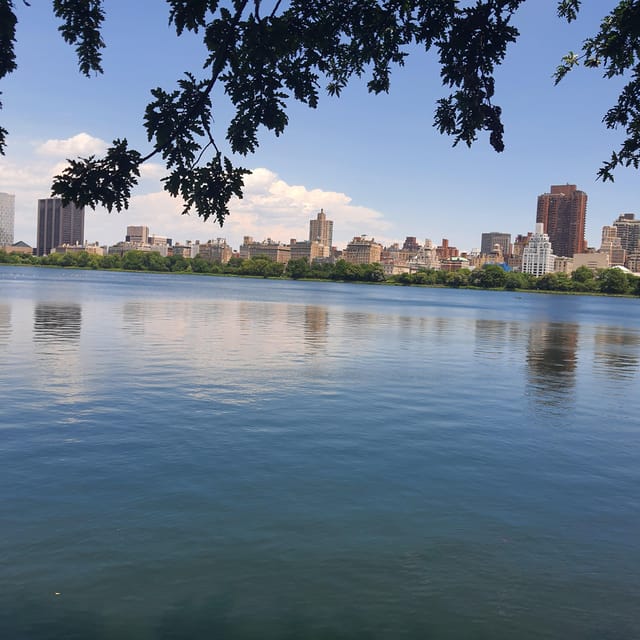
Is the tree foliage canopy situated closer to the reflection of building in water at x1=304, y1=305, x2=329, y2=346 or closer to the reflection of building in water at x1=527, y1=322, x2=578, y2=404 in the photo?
the reflection of building in water at x1=527, y1=322, x2=578, y2=404

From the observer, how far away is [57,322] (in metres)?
52.7

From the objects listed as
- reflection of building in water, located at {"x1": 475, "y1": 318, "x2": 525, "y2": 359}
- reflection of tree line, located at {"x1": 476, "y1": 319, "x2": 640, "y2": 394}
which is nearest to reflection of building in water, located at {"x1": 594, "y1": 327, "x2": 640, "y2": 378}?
reflection of tree line, located at {"x1": 476, "y1": 319, "x2": 640, "y2": 394}

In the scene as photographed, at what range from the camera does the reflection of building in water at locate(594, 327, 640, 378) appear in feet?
131

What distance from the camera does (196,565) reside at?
38.3 ft

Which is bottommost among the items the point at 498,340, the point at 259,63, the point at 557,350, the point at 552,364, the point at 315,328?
the point at 552,364

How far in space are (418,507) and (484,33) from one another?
986cm

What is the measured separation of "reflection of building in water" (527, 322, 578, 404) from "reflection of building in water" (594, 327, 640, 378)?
1757 mm

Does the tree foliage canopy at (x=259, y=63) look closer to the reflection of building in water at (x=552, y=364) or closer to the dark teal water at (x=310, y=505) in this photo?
the dark teal water at (x=310, y=505)

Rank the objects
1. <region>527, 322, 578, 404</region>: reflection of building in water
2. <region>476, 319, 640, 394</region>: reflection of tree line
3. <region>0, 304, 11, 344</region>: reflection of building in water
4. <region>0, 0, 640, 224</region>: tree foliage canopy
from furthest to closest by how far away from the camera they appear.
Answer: <region>0, 304, 11, 344</region>: reflection of building in water < <region>476, 319, 640, 394</region>: reflection of tree line < <region>527, 322, 578, 404</region>: reflection of building in water < <region>0, 0, 640, 224</region>: tree foliage canopy

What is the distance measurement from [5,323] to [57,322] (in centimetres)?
400

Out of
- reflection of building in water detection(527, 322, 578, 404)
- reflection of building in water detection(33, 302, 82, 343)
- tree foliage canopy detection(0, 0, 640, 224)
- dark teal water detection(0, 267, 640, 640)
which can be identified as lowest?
dark teal water detection(0, 267, 640, 640)

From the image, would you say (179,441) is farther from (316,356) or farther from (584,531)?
(316,356)

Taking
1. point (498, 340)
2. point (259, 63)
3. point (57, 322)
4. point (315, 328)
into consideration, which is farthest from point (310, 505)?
point (498, 340)

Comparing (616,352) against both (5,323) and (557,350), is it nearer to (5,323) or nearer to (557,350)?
(557,350)
